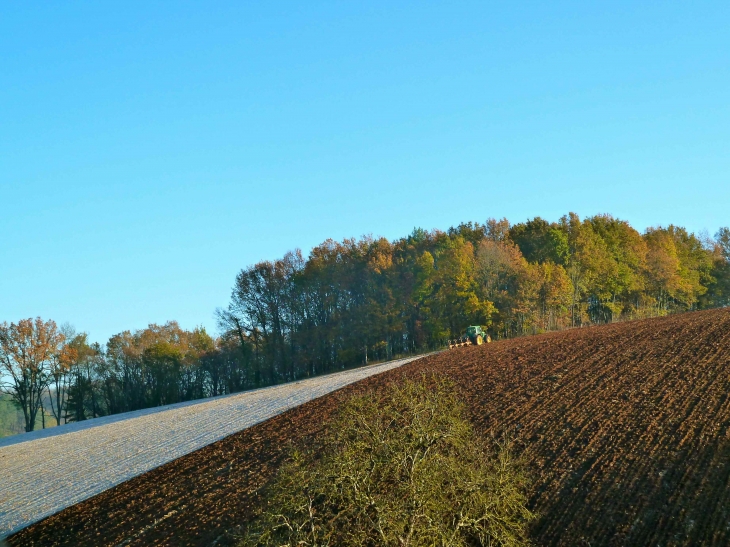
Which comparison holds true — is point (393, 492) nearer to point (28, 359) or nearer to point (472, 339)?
point (472, 339)

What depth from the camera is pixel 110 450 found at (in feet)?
111

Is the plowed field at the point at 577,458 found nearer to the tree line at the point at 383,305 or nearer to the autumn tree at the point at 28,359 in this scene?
the tree line at the point at 383,305

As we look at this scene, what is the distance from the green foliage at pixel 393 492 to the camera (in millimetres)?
12312

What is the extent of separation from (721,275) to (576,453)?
67.7 m

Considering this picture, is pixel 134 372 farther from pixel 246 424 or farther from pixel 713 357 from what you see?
pixel 713 357

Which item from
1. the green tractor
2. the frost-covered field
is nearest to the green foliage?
the frost-covered field

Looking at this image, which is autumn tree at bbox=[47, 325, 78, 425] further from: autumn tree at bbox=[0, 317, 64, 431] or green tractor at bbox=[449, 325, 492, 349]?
green tractor at bbox=[449, 325, 492, 349]

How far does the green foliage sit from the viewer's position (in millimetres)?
12312

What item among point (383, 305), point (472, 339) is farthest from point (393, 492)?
point (383, 305)

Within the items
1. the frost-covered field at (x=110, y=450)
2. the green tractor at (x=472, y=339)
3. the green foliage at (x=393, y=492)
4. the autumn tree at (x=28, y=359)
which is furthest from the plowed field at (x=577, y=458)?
the autumn tree at (x=28, y=359)

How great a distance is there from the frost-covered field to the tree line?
2168cm

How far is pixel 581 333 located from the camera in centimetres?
4341

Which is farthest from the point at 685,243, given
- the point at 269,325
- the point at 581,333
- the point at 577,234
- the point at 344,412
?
the point at 344,412

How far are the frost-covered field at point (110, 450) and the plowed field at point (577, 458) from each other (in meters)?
1.83
